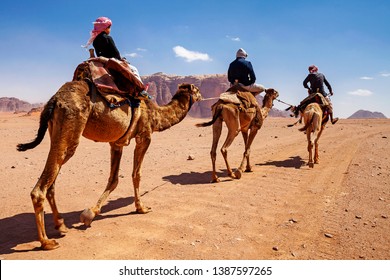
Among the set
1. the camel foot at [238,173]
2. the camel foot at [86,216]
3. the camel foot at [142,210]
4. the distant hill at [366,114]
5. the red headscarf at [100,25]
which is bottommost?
the camel foot at [142,210]

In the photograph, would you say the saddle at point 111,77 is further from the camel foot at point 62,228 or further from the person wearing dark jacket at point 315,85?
the person wearing dark jacket at point 315,85

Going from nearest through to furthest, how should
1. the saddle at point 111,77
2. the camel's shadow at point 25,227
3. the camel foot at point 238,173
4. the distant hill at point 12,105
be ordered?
the camel's shadow at point 25,227
the saddle at point 111,77
the camel foot at point 238,173
the distant hill at point 12,105

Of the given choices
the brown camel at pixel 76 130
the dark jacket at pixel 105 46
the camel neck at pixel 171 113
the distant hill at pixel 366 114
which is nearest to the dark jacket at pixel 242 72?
the camel neck at pixel 171 113

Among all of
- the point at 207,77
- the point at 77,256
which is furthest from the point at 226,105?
the point at 207,77

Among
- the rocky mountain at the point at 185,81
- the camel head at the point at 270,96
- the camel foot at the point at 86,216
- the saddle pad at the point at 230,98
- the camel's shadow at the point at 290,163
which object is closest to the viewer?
the camel foot at the point at 86,216

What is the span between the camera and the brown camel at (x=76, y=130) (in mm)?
4336

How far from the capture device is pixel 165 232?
5016 mm

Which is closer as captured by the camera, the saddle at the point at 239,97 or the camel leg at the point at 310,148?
the saddle at the point at 239,97

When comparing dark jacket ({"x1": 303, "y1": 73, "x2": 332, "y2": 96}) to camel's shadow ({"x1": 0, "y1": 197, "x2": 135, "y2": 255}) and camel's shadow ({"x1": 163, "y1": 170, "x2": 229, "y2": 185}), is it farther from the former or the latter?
camel's shadow ({"x1": 0, "y1": 197, "x2": 135, "y2": 255})

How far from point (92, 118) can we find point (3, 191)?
13.7 ft

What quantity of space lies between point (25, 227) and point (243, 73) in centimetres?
708

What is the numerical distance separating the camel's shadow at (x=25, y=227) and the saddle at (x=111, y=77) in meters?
2.30

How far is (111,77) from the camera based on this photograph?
5301 millimetres

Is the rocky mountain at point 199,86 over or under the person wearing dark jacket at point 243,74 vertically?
over
